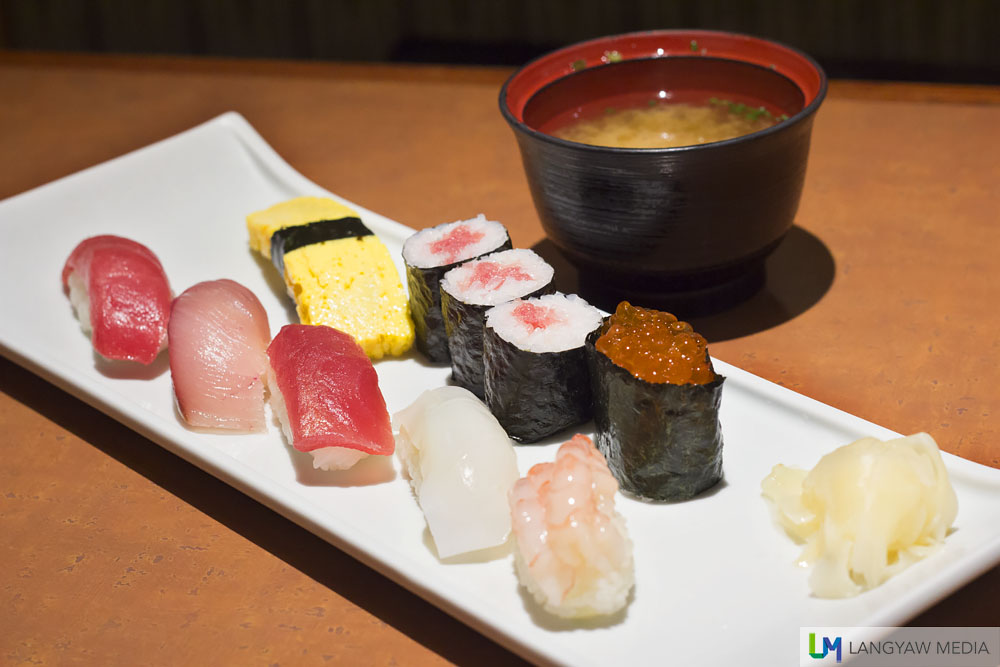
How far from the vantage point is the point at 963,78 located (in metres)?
3.72

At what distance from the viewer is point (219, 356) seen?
5.10 feet

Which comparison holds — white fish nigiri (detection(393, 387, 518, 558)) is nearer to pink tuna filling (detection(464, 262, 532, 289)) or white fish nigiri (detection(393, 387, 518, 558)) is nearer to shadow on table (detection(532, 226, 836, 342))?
pink tuna filling (detection(464, 262, 532, 289))

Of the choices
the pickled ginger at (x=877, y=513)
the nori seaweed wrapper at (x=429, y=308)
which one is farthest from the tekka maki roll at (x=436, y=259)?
the pickled ginger at (x=877, y=513)

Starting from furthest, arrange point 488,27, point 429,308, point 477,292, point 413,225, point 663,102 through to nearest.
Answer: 1. point 488,27
2. point 413,225
3. point 663,102
4. point 429,308
5. point 477,292

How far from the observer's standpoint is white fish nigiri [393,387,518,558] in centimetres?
119

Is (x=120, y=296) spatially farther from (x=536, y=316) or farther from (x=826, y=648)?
(x=826, y=648)

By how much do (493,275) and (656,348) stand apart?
1.19 ft

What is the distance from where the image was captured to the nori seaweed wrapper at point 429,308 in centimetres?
157

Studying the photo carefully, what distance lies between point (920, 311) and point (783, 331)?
252mm

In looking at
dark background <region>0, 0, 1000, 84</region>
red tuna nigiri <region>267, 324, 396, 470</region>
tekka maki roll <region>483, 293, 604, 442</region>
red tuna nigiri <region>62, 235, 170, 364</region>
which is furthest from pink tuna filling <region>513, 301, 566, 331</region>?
dark background <region>0, 0, 1000, 84</region>

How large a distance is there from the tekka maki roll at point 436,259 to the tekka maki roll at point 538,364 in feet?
0.57

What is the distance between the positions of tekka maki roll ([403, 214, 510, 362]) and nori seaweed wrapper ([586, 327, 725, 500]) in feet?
1.14

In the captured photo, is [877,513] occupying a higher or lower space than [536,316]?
lower

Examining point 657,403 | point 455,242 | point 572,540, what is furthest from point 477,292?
point 572,540
